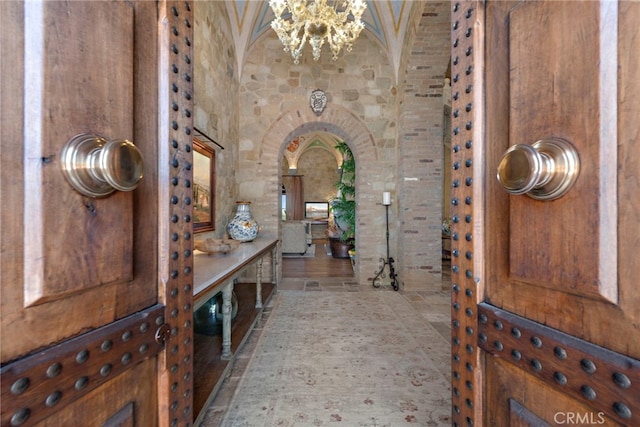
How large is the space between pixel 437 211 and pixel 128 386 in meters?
4.18

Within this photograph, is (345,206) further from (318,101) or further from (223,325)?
(223,325)

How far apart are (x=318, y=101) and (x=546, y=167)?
13.9 feet

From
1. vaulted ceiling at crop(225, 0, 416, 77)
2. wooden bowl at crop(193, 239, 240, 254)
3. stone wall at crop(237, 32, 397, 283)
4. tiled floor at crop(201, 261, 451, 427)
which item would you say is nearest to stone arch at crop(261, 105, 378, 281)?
stone wall at crop(237, 32, 397, 283)

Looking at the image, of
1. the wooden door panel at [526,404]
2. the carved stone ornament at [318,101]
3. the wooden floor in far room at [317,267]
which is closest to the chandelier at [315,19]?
the carved stone ornament at [318,101]

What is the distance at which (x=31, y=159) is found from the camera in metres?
0.42

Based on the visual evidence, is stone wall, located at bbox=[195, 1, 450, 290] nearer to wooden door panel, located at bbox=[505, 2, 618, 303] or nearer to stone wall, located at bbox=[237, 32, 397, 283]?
stone wall, located at bbox=[237, 32, 397, 283]

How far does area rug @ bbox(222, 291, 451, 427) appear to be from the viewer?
4.97ft

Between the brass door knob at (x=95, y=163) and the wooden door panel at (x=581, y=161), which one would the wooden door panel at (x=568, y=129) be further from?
the brass door knob at (x=95, y=163)

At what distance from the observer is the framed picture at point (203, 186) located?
9.13 feet

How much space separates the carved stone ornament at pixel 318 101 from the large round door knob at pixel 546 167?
163 inches

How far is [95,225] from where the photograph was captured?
1.65 feet

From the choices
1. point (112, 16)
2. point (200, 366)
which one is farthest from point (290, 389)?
point (112, 16)

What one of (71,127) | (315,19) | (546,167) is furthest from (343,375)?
(315,19)

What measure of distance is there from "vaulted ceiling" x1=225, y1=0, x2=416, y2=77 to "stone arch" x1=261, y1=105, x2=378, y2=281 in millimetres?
1073
